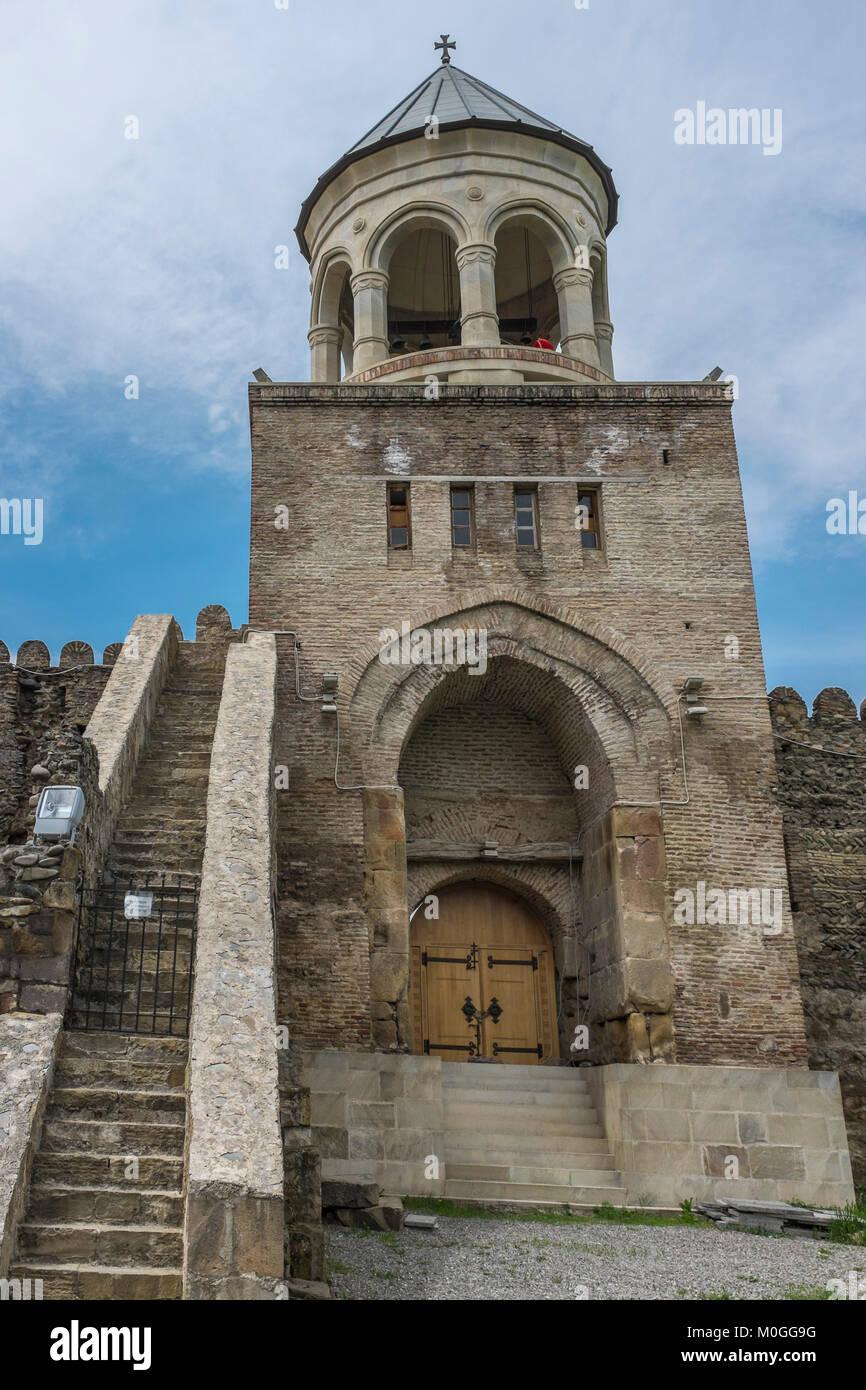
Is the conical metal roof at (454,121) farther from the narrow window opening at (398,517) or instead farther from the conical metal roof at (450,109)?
the narrow window opening at (398,517)

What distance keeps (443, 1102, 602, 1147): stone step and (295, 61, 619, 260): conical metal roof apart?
43.2ft

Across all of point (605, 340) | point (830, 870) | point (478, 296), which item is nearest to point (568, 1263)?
point (830, 870)

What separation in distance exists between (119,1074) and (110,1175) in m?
0.73

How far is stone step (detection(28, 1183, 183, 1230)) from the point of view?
19.9 ft

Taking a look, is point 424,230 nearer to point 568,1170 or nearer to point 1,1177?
point 568,1170

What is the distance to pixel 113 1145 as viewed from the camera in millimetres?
6465

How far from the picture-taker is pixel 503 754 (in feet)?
52.4

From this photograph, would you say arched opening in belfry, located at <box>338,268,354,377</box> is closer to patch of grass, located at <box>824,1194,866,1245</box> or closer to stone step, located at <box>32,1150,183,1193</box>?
patch of grass, located at <box>824,1194,866,1245</box>

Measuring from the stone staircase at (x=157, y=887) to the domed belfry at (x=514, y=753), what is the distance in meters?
1.61

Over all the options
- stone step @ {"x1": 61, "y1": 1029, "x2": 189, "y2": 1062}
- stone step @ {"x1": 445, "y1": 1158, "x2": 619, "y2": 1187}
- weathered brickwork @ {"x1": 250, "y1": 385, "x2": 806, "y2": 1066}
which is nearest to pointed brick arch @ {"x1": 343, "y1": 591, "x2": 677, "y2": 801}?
weathered brickwork @ {"x1": 250, "y1": 385, "x2": 806, "y2": 1066}

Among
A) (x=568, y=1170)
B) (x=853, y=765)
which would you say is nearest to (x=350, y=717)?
(x=568, y=1170)

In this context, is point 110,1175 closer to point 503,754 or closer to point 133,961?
point 133,961

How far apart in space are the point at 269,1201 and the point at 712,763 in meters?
9.94

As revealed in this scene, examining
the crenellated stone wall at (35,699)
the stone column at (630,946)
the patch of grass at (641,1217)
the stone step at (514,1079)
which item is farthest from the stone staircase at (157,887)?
the patch of grass at (641,1217)
